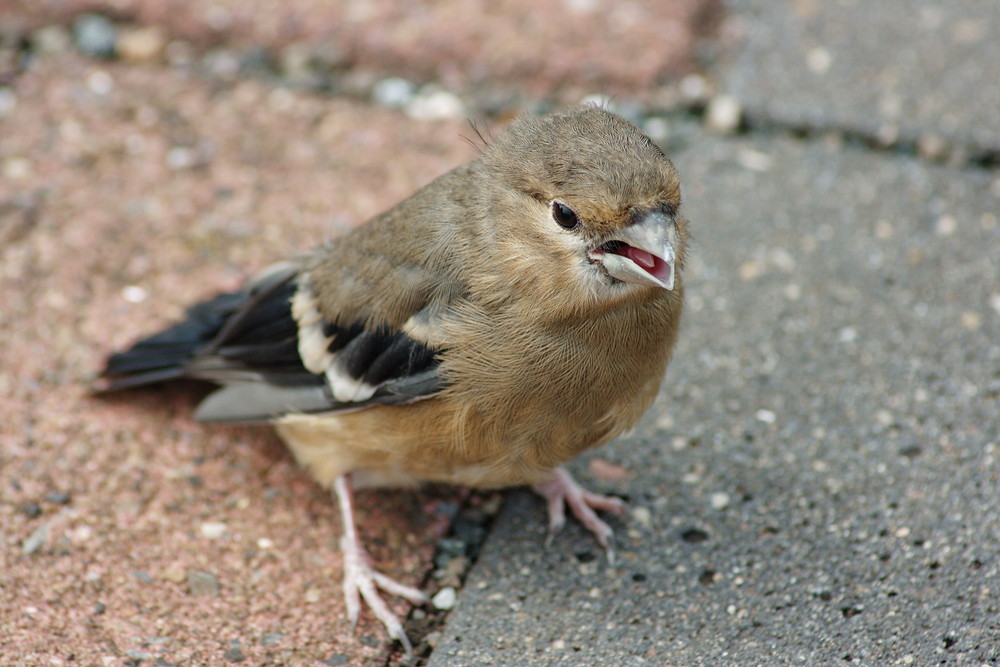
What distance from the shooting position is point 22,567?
3289mm

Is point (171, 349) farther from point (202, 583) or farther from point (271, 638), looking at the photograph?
point (271, 638)

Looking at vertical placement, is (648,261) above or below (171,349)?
above

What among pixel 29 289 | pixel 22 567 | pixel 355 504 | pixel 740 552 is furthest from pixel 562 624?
pixel 29 289

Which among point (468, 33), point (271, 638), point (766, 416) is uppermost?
point (468, 33)

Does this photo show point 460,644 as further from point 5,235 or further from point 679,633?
point 5,235

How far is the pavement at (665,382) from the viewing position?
3203mm

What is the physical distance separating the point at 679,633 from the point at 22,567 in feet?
6.66

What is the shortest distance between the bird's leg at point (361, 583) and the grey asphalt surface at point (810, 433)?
0.61 ft

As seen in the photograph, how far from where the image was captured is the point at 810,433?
12.5 ft

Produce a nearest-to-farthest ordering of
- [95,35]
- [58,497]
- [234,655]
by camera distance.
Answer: [234,655]
[58,497]
[95,35]

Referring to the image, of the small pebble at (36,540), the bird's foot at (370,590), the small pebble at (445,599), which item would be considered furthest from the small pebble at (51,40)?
the small pebble at (445,599)

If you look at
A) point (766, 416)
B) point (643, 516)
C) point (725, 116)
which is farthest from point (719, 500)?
point (725, 116)

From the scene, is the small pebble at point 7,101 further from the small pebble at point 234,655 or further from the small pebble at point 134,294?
the small pebble at point 234,655

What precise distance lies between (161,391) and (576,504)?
1668 millimetres
